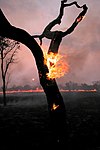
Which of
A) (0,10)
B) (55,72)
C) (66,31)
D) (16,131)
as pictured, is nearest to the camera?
(0,10)

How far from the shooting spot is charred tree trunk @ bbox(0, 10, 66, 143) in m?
12.3

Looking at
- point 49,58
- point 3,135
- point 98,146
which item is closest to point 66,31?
point 49,58

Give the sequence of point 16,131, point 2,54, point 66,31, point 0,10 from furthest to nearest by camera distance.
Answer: point 2,54 < point 16,131 < point 66,31 < point 0,10

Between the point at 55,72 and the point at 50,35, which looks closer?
→ the point at 55,72

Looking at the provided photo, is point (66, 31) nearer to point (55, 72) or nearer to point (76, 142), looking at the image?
point (55, 72)

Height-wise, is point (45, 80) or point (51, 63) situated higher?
point (51, 63)

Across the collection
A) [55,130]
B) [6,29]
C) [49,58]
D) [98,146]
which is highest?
[6,29]

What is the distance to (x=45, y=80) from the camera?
1297 centimetres

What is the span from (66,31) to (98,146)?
7.72 meters

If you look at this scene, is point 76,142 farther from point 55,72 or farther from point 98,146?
point 55,72

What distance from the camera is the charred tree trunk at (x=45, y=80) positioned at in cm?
1232

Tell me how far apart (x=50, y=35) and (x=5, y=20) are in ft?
9.77

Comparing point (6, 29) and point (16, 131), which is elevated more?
point (6, 29)

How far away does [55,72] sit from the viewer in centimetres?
1280
